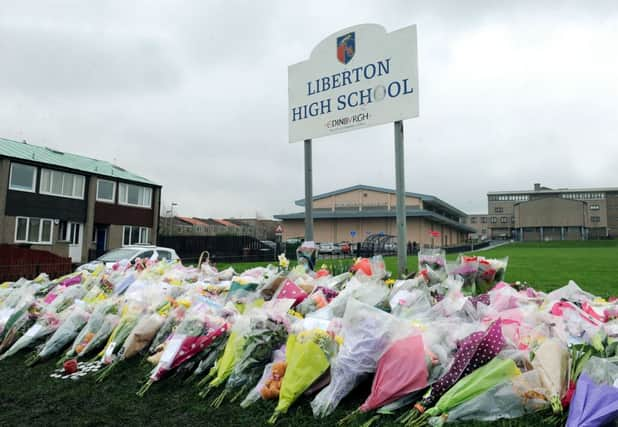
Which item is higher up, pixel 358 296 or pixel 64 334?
pixel 358 296

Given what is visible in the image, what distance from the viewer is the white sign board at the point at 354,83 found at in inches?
292

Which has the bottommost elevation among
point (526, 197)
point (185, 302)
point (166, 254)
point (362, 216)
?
point (185, 302)

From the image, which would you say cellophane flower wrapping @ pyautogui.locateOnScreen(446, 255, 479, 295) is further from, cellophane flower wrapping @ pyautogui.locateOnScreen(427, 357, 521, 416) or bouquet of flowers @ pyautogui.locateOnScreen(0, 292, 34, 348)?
bouquet of flowers @ pyautogui.locateOnScreen(0, 292, 34, 348)

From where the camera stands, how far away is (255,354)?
3396mm

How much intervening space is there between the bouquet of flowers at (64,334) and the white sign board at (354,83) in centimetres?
524

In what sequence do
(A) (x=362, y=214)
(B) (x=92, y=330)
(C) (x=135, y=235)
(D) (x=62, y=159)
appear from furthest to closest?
(A) (x=362, y=214) < (C) (x=135, y=235) < (D) (x=62, y=159) < (B) (x=92, y=330)

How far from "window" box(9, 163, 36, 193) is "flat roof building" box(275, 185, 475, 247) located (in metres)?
27.2

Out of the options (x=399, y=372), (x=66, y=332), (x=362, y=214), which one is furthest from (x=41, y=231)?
(x=362, y=214)

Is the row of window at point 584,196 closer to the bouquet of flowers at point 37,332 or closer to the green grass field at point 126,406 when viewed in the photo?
the bouquet of flowers at point 37,332

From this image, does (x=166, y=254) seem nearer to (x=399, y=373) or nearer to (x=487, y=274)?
(x=487, y=274)

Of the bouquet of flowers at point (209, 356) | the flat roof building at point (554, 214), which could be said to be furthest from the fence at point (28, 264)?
the flat roof building at point (554, 214)

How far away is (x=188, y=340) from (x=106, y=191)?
25.1 m

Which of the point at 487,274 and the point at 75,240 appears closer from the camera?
the point at 487,274

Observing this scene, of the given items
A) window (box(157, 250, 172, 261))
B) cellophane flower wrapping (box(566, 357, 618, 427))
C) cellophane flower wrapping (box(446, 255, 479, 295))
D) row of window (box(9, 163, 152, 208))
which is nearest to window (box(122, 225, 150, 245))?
row of window (box(9, 163, 152, 208))
